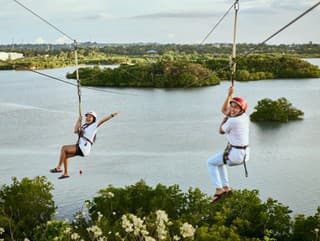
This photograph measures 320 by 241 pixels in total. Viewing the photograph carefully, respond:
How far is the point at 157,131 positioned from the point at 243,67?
42.4 m

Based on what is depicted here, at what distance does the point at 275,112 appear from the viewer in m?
50.1

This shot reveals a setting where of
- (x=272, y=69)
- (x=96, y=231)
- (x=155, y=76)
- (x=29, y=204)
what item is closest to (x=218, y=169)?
(x=96, y=231)

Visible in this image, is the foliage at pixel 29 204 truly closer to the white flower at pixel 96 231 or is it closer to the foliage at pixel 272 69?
the white flower at pixel 96 231

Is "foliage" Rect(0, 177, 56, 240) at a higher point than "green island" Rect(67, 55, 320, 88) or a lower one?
lower

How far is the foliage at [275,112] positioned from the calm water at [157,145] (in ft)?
4.30

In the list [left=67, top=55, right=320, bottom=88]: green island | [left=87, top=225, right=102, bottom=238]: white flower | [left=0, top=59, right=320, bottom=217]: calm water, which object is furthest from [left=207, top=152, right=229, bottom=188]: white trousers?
[left=67, top=55, right=320, bottom=88]: green island

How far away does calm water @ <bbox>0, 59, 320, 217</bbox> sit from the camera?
2995cm

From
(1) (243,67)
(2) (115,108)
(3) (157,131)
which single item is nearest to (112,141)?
(3) (157,131)

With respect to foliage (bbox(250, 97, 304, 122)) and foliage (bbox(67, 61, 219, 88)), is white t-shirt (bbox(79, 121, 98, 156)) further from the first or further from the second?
foliage (bbox(67, 61, 219, 88))

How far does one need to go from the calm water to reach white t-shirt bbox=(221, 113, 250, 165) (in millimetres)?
18964

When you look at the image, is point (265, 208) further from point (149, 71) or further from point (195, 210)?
point (149, 71)

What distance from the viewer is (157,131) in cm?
4559

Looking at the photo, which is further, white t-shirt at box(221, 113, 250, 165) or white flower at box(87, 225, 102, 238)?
white flower at box(87, 225, 102, 238)

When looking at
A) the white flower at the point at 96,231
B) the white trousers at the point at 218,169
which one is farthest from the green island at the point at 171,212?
the white trousers at the point at 218,169
